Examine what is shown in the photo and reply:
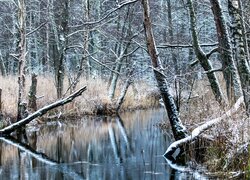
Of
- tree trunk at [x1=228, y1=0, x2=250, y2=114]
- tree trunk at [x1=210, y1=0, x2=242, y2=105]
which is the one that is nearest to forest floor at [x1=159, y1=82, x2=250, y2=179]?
tree trunk at [x1=228, y1=0, x2=250, y2=114]

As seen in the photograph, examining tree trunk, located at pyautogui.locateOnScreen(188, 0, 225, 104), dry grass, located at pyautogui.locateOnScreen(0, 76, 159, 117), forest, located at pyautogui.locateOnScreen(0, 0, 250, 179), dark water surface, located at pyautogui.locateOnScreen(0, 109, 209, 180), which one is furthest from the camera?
dry grass, located at pyautogui.locateOnScreen(0, 76, 159, 117)

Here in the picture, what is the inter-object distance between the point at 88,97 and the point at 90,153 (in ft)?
28.1

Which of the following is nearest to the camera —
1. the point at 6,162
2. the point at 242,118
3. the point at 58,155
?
the point at 242,118

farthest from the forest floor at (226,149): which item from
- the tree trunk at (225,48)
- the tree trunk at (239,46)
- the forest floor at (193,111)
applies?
the tree trunk at (225,48)

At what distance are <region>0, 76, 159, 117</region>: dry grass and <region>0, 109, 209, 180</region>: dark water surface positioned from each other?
1.47 meters

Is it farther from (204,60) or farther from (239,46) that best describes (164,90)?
(204,60)

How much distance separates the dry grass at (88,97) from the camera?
1763cm

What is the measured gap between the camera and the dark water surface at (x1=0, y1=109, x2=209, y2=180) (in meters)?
9.37

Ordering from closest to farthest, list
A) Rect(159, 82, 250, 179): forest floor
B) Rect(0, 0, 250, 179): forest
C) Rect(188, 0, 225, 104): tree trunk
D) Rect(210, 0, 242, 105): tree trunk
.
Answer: Rect(159, 82, 250, 179): forest floor
Rect(0, 0, 250, 179): forest
Rect(210, 0, 242, 105): tree trunk
Rect(188, 0, 225, 104): tree trunk

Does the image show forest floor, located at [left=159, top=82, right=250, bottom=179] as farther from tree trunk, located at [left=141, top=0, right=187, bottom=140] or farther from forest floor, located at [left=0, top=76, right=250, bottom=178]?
tree trunk, located at [left=141, top=0, right=187, bottom=140]

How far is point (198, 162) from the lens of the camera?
9.51 meters

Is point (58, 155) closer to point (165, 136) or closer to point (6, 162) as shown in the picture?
point (6, 162)

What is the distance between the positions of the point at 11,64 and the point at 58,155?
2864 centimetres

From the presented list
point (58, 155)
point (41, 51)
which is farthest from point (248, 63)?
point (41, 51)
